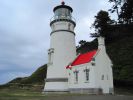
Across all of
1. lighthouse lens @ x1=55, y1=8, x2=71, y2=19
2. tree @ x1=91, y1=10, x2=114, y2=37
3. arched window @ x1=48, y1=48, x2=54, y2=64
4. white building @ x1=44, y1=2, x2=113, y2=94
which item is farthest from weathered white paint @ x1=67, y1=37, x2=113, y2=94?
tree @ x1=91, y1=10, x2=114, y2=37

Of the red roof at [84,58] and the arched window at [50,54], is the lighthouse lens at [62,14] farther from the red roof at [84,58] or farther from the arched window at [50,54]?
the red roof at [84,58]

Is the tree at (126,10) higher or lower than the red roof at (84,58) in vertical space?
higher

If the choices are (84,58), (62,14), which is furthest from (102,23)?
(84,58)

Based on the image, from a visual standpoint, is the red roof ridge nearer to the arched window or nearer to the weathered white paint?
the weathered white paint

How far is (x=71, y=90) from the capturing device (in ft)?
100

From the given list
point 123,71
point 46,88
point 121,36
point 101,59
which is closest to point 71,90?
point 46,88

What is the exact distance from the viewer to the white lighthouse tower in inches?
1238

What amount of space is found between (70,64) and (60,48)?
2.73 m

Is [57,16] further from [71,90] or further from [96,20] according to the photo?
[96,20]

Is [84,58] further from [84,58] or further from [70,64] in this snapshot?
[70,64]

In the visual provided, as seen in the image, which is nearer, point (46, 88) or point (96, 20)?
point (46, 88)

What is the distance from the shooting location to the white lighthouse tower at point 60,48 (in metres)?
31.4

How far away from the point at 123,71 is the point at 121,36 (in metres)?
20.8

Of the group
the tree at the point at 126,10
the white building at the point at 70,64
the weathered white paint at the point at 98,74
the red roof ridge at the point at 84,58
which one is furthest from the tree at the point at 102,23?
the tree at the point at 126,10
